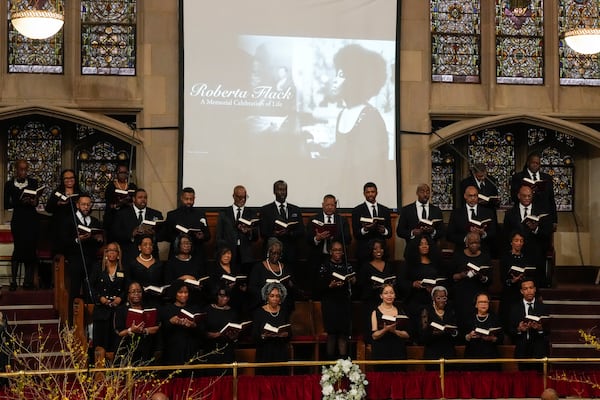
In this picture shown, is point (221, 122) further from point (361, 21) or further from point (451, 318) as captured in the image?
point (451, 318)

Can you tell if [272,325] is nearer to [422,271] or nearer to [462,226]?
[422,271]

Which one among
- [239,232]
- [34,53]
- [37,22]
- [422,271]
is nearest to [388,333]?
[422,271]

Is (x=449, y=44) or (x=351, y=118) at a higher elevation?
(x=449, y=44)

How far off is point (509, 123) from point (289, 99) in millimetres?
3494

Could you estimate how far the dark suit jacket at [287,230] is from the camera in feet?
47.9

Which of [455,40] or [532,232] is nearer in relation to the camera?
[532,232]

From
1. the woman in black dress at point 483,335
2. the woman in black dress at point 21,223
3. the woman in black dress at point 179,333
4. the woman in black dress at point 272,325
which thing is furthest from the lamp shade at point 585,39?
the woman in black dress at point 21,223

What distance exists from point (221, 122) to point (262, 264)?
3.01 m

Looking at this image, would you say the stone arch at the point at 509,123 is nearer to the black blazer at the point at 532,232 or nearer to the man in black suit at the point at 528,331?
the black blazer at the point at 532,232

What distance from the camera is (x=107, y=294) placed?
42.5 feet

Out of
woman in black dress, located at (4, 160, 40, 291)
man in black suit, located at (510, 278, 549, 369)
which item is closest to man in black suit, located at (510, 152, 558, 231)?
man in black suit, located at (510, 278, 549, 369)

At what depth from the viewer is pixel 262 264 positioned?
13938 millimetres

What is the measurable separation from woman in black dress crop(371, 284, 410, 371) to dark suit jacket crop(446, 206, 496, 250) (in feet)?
7.63

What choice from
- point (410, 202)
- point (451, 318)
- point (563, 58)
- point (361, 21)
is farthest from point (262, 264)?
point (563, 58)
